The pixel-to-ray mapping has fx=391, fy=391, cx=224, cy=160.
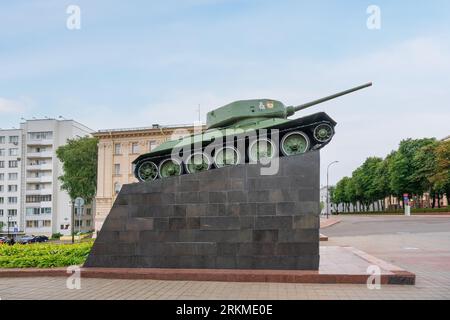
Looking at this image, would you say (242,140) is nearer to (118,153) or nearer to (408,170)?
(118,153)

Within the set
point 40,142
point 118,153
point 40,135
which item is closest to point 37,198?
point 40,142

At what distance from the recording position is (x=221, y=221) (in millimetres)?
9445

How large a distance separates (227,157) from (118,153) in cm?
4272

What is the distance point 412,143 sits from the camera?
62719 mm

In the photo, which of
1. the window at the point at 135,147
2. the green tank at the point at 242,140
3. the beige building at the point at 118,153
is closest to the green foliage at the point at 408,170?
the beige building at the point at 118,153

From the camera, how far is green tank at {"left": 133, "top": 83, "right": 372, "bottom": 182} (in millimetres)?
11188

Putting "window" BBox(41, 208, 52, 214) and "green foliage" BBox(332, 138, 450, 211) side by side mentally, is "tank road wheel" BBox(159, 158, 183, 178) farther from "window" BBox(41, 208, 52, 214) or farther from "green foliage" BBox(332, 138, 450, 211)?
"window" BBox(41, 208, 52, 214)

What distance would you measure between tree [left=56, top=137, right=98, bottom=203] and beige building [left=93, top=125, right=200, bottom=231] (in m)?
1.04

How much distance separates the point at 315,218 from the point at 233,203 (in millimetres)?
1958

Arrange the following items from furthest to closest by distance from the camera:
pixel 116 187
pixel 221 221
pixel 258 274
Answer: pixel 116 187 < pixel 221 221 < pixel 258 274

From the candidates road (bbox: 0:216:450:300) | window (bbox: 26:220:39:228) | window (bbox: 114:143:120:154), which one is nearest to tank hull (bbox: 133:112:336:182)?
road (bbox: 0:216:450:300)
